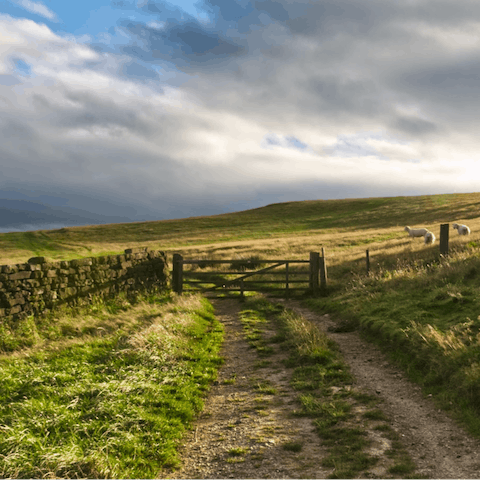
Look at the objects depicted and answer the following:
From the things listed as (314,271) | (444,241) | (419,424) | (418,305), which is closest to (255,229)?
(314,271)

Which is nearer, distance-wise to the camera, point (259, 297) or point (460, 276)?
point (460, 276)

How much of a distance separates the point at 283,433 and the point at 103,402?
2.80 m

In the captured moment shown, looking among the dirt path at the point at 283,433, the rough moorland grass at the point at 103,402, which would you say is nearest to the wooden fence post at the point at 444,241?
the dirt path at the point at 283,433

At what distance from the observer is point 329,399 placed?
738 centimetres

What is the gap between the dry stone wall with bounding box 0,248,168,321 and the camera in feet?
38.5

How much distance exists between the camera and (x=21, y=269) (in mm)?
12039

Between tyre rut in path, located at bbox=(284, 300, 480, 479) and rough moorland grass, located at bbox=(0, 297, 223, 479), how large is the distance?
3212 millimetres

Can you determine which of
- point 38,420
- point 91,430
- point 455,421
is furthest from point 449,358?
point 38,420

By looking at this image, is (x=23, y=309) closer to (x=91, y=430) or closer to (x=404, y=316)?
(x=91, y=430)

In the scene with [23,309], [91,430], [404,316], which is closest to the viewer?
[91,430]

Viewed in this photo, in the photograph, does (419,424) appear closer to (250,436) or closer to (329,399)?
(329,399)

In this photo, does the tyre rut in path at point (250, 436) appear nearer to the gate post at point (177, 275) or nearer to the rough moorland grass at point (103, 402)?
the rough moorland grass at point (103, 402)

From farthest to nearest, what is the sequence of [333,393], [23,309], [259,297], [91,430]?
[259,297], [23,309], [333,393], [91,430]

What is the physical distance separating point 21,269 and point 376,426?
→ 1039cm
